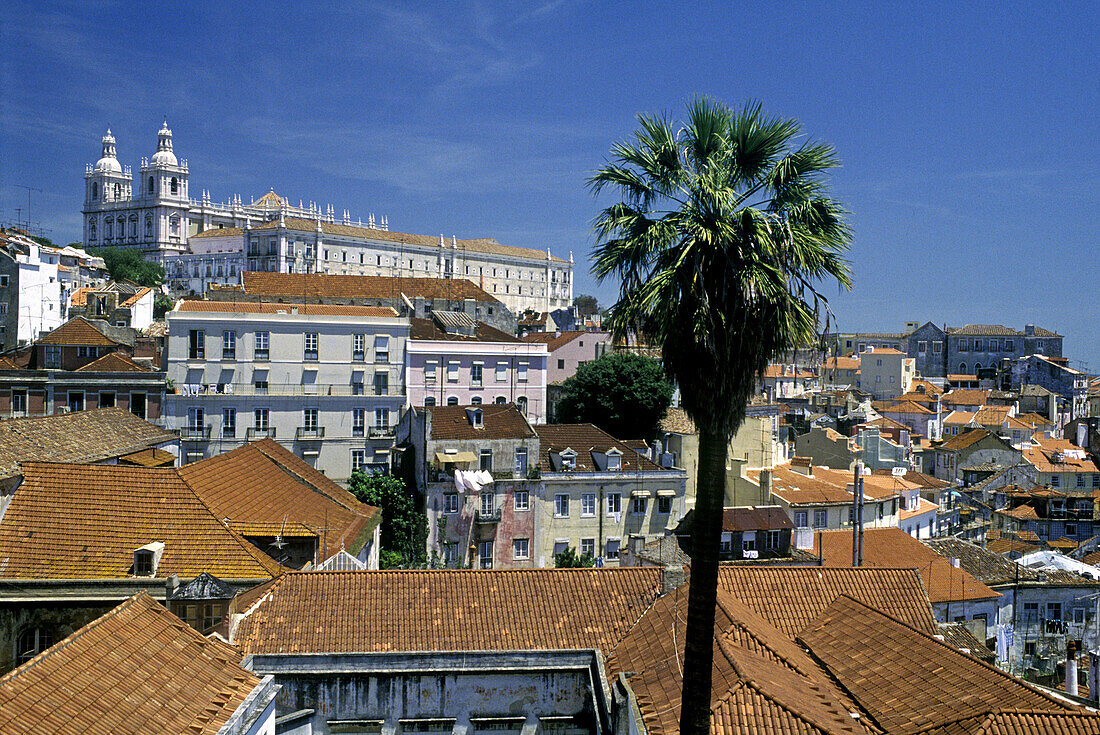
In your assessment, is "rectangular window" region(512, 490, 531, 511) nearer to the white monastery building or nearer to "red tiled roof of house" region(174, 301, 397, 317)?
"red tiled roof of house" region(174, 301, 397, 317)

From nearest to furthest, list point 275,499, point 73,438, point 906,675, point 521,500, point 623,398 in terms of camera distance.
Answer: point 906,675 < point 275,499 < point 73,438 < point 521,500 < point 623,398

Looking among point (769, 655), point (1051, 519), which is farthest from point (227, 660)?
point (1051, 519)

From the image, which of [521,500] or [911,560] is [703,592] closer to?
[911,560]

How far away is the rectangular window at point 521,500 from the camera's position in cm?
4172

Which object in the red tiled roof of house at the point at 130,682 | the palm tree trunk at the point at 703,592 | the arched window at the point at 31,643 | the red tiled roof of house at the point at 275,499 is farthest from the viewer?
the red tiled roof of house at the point at 275,499

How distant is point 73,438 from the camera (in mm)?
28391

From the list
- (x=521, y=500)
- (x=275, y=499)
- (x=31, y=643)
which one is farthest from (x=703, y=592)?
(x=521, y=500)

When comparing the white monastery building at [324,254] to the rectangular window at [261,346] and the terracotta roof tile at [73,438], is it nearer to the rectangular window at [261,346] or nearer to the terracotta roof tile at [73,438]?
the rectangular window at [261,346]

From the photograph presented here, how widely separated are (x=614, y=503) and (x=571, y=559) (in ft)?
14.1

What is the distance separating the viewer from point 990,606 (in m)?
31.8

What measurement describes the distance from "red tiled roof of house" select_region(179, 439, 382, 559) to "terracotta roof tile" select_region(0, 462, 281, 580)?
3.19 ft

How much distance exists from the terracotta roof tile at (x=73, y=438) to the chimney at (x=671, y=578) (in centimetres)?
1492

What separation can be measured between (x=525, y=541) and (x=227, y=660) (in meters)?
29.0

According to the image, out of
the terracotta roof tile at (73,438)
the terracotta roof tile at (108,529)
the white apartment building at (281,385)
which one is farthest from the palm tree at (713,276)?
the white apartment building at (281,385)
